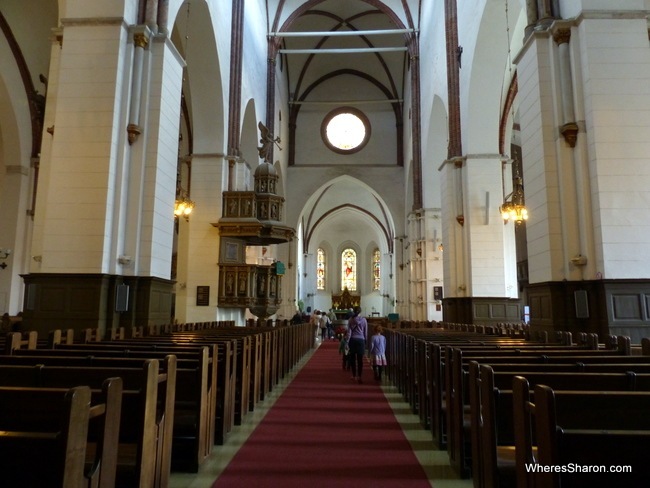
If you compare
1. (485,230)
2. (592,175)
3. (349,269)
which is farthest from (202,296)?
(349,269)

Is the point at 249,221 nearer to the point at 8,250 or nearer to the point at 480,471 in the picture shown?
the point at 8,250

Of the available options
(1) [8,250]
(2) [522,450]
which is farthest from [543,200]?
(1) [8,250]

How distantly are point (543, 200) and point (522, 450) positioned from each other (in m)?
6.02

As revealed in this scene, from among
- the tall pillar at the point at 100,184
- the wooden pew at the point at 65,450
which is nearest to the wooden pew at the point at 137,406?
the wooden pew at the point at 65,450

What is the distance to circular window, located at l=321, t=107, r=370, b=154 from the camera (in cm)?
2608

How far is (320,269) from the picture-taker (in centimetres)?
3991

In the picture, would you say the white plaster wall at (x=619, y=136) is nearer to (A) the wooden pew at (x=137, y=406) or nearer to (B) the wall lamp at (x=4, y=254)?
(A) the wooden pew at (x=137, y=406)

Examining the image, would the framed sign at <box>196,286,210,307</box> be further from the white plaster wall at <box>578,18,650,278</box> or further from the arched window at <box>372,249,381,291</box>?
the arched window at <box>372,249,381,291</box>

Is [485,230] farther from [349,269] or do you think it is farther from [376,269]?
[349,269]

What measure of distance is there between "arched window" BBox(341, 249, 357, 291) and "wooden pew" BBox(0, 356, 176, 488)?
37.3 metres

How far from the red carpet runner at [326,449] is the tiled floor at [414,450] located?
0.23 ft

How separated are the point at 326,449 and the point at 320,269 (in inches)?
1416

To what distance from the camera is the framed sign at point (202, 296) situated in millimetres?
13398

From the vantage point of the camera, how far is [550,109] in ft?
23.8
